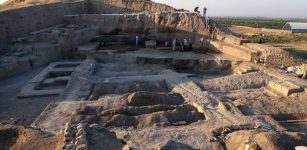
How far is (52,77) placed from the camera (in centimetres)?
1166

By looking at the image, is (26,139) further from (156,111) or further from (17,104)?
(17,104)

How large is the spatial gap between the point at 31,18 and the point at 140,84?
7.49 meters

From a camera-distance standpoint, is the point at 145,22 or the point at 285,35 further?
the point at 285,35

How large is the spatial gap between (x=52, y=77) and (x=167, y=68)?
4471 millimetres

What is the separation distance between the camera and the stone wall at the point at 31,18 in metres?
13.0

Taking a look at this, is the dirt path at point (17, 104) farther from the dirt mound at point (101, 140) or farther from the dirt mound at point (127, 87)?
the dirt mound at point (101, 140)

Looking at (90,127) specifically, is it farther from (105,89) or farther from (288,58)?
(288,58)

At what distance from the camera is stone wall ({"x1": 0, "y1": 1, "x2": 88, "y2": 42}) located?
13.0 m

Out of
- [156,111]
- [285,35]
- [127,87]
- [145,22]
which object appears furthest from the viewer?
[285,35]

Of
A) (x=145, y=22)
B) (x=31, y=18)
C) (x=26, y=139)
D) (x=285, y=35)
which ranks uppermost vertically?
(x=31, y=18)

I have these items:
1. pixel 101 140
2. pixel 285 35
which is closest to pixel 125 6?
pixel 101 140

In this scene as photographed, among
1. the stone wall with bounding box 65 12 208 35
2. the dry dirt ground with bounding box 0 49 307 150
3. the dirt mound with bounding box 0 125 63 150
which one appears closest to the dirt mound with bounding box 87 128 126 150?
the dry dirt ground with bounding box 0 49 307 150

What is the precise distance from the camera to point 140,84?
398 inches

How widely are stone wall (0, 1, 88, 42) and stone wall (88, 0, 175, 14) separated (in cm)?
147
